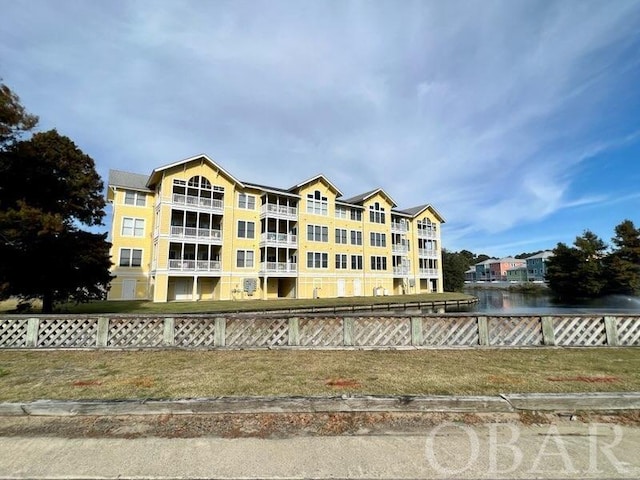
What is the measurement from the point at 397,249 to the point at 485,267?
91223mm

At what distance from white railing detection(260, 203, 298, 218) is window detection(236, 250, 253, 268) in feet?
14.4

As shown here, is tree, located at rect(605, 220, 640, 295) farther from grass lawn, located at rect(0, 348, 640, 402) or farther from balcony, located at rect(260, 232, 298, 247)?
grass lawn, located at rect(0, 348, 640, 402)

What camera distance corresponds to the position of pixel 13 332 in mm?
8664

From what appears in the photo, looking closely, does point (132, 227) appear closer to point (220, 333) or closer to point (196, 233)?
point (196, 233)

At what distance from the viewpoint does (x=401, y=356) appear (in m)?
7.58

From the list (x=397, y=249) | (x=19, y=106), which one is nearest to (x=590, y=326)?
(x=19, y=106)

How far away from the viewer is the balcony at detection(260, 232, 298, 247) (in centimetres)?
3334

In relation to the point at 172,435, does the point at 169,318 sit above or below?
above

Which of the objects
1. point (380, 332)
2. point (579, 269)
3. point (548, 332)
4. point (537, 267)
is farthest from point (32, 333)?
point (537, 267)

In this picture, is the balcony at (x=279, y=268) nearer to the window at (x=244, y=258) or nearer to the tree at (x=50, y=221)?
the window at (x=244, y=258)

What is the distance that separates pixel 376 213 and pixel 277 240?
590 inches

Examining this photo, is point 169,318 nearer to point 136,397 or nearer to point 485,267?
point 136,397

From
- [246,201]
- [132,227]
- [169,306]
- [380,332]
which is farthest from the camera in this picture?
[246,201]

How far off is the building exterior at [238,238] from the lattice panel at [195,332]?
20753 mm
